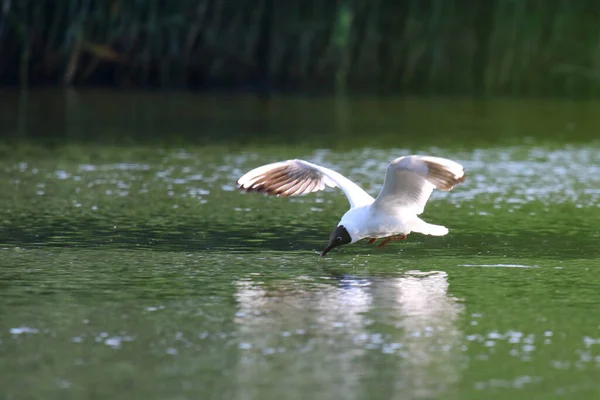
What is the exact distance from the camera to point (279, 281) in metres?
9.16

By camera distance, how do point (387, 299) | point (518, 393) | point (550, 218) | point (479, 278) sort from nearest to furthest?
point (518, 393) → point (387, 299) → point (479, 278) → point (550, 218)

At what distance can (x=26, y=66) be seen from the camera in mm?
28281

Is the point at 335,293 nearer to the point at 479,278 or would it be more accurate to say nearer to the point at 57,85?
the point at 479,278

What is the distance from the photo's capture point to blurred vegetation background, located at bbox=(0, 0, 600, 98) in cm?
2652

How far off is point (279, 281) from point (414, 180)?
1246mm

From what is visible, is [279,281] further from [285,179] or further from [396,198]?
[285,179]

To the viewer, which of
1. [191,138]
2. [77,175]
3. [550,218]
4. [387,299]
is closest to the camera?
[387,299]

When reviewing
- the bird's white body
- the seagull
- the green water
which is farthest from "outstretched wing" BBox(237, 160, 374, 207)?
the bird's white body

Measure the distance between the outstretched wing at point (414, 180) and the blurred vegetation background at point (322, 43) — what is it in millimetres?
17114

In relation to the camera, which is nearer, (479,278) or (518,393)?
(518,393)

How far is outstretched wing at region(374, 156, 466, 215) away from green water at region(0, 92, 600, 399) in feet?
1.44

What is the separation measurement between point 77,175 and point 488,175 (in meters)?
4.46

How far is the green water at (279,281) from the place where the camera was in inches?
263

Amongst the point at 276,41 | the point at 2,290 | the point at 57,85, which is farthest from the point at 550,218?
the point at 57,85
